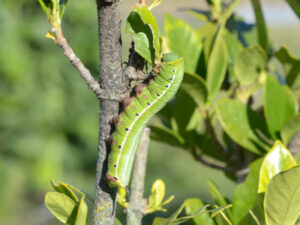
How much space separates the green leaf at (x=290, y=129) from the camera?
27.8 inches

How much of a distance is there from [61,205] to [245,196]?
268 millimetres

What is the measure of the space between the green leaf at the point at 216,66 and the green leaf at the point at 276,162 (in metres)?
0.24

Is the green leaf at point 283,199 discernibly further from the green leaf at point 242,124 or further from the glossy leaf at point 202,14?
the glossy leaf at point 202,14

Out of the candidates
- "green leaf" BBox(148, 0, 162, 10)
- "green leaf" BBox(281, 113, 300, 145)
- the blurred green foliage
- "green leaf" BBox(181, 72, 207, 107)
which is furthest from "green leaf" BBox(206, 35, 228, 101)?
the blurred green foliage

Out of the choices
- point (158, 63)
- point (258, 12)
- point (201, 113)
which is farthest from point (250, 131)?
point (158, 63)

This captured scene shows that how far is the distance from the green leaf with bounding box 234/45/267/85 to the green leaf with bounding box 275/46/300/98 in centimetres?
3

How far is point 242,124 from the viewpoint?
78cm

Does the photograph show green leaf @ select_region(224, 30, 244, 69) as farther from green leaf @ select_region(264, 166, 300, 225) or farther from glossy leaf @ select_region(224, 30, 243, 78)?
green leaf @ select_region(264, 166, 300, 225)

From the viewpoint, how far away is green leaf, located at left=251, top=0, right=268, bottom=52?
838 millimetres

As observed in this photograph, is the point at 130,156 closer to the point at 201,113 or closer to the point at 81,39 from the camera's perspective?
the point at 201,113

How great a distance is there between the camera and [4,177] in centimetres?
333

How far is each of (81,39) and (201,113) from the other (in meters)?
2.68

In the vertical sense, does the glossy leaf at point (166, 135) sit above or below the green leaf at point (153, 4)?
below

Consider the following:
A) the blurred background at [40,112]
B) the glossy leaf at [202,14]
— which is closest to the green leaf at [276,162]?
the glossy leaf at [202,14]
